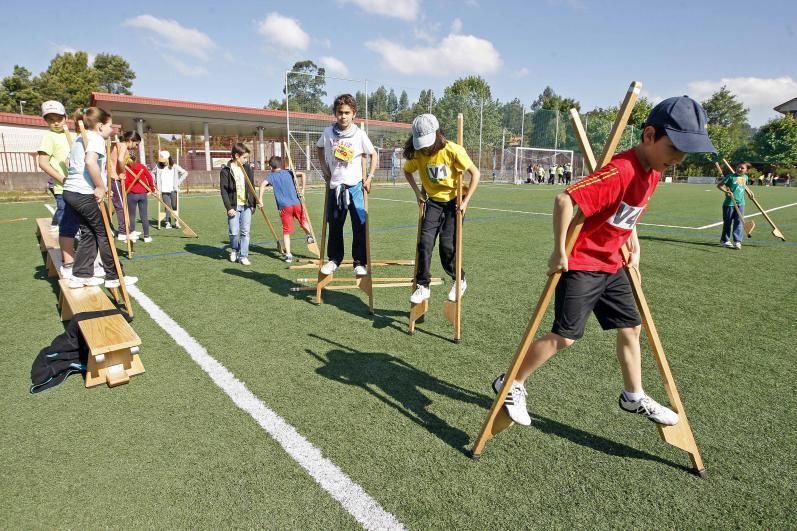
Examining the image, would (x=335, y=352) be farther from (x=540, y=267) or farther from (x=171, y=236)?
(x=171, y=236)

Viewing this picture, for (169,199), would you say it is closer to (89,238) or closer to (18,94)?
(89,238)

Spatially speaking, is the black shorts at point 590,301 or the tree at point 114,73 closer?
the black shorts at point 590,301

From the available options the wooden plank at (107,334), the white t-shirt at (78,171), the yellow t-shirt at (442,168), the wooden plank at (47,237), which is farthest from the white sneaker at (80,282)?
the yellow t-shirt at (442,168)

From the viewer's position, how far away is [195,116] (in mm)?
31172

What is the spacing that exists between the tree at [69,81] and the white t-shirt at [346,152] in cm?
6393

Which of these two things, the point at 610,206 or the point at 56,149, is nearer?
the point at 610,206

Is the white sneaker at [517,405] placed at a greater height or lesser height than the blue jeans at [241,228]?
lesser

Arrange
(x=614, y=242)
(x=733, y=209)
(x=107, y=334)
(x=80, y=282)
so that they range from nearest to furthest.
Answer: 1. (x=614, y=242)
2. (x=107, y=334)
3. (x=80, y=282)
4. (x=733, y=209)

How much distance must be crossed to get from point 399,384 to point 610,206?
6.98 ft

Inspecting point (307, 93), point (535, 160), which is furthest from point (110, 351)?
point (535, 160)

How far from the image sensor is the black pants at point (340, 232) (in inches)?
227

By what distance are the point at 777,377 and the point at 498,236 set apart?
25.4 feet

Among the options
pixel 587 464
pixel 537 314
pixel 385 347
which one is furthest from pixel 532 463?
pixel 385 347

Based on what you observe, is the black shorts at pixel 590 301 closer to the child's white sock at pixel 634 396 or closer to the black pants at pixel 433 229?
the child's white sock at pixel 634 396
